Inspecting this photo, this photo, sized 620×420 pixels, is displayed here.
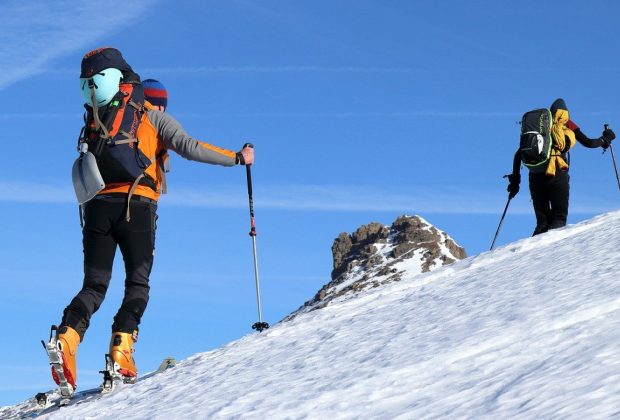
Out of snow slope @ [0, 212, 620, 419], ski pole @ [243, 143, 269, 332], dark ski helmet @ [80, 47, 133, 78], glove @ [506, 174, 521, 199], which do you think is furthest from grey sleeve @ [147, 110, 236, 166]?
glove @ [506, 174, 521, 199]

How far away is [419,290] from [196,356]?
7.62 ft

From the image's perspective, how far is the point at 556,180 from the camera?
44.6 feet

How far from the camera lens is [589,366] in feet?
14.6

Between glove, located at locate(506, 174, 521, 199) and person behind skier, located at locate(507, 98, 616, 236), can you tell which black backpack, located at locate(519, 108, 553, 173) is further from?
glove, located at locate(506, 174, 521, 199)

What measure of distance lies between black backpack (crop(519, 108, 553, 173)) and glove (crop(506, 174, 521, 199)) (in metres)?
0.91

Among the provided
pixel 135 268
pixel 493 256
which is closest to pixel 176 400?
pixel 135 268

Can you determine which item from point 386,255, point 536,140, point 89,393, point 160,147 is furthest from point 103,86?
point 386,255

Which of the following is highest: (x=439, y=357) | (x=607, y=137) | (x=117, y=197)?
(x=607, y=137)

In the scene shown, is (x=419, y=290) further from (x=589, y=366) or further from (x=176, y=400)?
(x=589, y=366)

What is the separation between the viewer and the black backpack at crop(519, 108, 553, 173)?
13516mm

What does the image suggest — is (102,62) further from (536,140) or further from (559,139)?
(559,139)

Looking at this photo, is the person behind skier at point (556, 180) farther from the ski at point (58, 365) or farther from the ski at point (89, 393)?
the ski at point (58, 365)

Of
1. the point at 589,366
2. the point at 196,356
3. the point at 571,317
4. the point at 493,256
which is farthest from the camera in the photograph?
the point at 493,256

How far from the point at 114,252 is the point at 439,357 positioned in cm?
390
